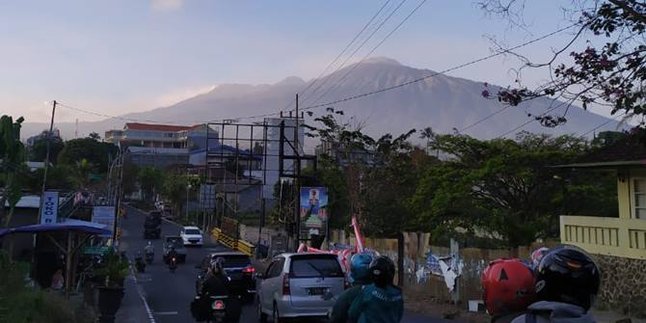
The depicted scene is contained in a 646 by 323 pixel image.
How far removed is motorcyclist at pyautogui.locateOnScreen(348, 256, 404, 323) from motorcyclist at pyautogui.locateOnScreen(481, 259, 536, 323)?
239cm

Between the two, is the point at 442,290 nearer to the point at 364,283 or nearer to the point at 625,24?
the point at 625,24

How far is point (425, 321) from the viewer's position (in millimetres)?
15609

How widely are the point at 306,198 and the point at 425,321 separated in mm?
19149

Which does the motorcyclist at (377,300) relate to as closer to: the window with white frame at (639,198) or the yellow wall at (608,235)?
Result: the yellow wall at (608,235)

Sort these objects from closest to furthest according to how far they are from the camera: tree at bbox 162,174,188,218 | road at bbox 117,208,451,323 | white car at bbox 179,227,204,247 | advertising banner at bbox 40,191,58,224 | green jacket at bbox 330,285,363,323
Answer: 1. green jacket at bbox 330,285,363,323
2. road at bbox 117,208,451,323
3. advertising banner at bbox 40,191,58,224
4. white car at bbox 179,227,204,247
5. tree at bbox 162,174,188,218

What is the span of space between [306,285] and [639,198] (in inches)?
404

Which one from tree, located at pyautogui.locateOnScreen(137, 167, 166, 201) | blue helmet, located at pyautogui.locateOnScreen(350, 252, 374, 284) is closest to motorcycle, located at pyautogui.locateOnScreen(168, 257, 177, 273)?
blue helmet, located at pyautogui.locateOnScreen(350, 252, 374, 284)

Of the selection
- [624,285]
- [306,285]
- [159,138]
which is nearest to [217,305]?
[306,285]

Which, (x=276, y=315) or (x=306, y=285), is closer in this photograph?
(x=306, y=285)

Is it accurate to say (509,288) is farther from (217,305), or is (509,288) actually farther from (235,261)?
(235,261)

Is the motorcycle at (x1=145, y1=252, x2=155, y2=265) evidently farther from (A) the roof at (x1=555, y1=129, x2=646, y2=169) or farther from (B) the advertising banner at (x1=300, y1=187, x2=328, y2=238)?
(A) the roof at (x1=555, y1=129, x2=646, y2=169)

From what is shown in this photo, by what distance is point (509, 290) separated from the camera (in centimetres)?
295

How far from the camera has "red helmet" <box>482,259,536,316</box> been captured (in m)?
2.94

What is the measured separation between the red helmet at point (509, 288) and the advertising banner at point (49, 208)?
701 inches
